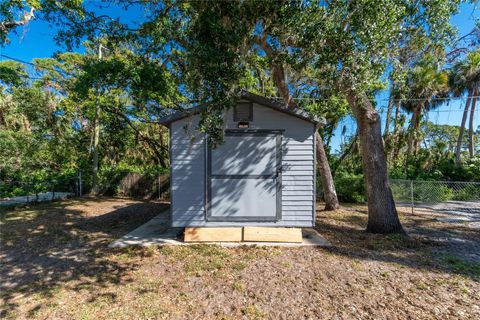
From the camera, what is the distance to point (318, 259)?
4047 millimetres

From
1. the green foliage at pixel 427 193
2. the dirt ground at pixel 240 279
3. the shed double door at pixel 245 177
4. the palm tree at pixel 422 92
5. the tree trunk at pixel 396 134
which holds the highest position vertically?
the palm tree at pixel 422 92

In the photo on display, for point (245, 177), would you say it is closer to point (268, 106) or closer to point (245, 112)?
point (245, 112)

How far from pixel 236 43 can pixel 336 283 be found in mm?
4122

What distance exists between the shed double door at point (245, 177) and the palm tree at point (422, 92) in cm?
1238

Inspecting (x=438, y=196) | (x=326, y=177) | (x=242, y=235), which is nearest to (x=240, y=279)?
(x=242, y=235)

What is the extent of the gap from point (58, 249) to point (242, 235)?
3.63 meters

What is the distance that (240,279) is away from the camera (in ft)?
11.0

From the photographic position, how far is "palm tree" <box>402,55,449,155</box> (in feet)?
45.5

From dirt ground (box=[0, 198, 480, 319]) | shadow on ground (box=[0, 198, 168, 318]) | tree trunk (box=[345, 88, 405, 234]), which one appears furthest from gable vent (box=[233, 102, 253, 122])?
shadow on ground (box=[0, 198, 168, 318])

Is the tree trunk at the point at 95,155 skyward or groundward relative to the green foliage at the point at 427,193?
skyward

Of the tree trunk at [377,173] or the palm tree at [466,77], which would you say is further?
the palm tree at [466,77]

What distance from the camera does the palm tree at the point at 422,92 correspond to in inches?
546

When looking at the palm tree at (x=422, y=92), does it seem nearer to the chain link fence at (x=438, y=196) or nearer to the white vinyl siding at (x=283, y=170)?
the chain link fence at (x=438, y=196)

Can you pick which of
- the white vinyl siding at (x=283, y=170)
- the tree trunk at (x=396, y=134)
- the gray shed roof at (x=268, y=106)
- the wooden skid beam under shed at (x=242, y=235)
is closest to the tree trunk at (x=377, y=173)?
the gray shed roof at (x=268, y=106)
